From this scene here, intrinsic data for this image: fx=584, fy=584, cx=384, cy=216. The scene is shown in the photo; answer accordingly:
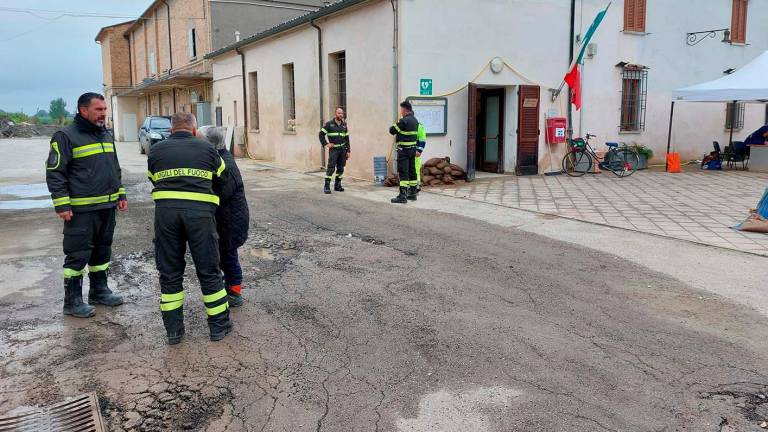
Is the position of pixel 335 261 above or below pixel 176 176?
below

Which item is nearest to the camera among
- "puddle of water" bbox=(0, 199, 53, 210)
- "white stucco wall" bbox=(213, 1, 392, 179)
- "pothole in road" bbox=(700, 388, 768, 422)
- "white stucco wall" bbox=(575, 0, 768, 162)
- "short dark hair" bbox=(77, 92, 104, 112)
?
"pothole in road" bbox=(700, 388, 768, 422)

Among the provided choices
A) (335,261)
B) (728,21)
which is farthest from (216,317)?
(728,21)

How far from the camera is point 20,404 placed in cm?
337

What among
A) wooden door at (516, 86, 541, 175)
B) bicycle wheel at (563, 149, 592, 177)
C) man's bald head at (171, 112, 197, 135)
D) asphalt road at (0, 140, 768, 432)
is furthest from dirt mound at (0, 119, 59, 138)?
man's bald head at (171, 112, 197, 135)

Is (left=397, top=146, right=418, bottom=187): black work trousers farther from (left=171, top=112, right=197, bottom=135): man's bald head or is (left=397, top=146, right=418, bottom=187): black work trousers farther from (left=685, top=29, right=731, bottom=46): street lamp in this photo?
(left=685, top=29, right=731, bottom=46): street lamp

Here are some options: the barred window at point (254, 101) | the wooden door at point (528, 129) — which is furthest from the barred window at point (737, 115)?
the barred window at point (254, 101)

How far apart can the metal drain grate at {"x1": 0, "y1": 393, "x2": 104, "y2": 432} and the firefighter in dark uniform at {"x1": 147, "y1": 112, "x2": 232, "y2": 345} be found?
927mm

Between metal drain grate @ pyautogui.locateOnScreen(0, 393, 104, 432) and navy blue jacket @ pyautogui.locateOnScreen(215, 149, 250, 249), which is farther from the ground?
navy blue jacket @ pyautogui.locateOnScreen(215, 149, 250, 249)

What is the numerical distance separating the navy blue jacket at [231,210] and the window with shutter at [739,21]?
1951 centimetres

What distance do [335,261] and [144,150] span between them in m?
21.8

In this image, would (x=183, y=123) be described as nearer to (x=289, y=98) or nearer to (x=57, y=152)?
(x=57, y=152)

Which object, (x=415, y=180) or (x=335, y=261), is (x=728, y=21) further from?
(x=335, y=261)

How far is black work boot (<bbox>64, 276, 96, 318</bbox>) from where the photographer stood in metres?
4.74

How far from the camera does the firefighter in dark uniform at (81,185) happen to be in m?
4.57
